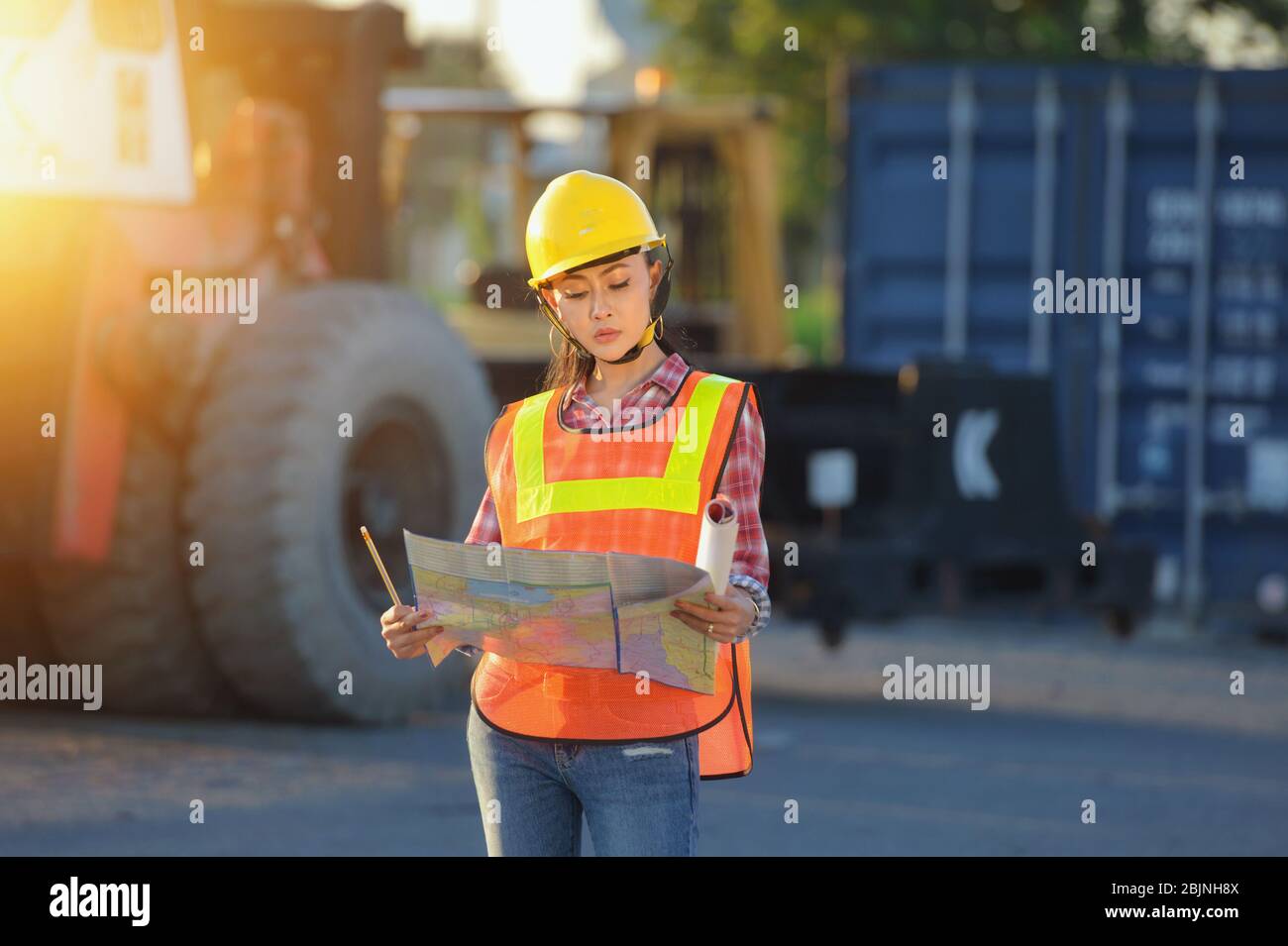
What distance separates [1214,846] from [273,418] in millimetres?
3540

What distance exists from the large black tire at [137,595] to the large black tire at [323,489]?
0.55ft

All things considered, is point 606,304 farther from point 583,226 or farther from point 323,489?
point 323,489

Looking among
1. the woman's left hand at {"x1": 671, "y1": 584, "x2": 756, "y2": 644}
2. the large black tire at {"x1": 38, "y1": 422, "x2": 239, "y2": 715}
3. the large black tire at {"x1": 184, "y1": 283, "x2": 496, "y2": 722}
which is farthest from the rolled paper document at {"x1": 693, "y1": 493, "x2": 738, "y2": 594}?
the large black tire at {"x1": 38, "y1": 422, "x2": 239, "y2": 715}

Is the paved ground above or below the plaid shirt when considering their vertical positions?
below

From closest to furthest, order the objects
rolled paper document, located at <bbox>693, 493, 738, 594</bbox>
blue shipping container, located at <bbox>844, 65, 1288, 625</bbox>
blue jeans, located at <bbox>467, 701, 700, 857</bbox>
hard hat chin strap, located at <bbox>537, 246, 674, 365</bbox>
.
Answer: rolled paper document, located at <bbox>693, 493, 738, 594</bbox> < blue jeans, located at <bbox>467, 701, 700, 857</bbox> < hard hat chin strap, located at <bbox>537, 246, 674, 365</bbox> < blue shipping container, located at <bbox>844, 65, 1288, 625</bbox>

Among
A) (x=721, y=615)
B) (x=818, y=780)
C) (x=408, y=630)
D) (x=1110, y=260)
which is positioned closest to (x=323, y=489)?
(x=818, y=780)

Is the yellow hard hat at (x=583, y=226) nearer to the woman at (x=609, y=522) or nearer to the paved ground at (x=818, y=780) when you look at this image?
the woman at (x=609, y=522)

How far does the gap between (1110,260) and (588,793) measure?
387 inches

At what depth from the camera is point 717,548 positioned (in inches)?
147

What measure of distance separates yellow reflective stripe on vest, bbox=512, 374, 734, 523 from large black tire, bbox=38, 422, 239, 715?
4.94 meters

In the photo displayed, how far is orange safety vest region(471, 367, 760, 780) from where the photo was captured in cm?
386

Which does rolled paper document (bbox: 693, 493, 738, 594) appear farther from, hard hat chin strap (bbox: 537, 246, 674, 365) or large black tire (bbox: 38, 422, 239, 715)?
large black tire (bbox: 38, 422, 239, 715)

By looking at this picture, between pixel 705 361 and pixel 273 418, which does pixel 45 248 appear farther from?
pixel 705 361

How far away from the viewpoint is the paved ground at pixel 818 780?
7.27 m
